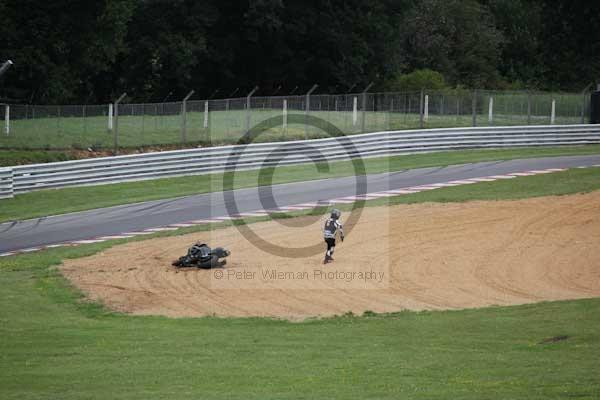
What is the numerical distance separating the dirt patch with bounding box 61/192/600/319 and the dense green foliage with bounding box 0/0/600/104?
1303 inches

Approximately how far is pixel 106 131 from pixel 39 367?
23.2 metres

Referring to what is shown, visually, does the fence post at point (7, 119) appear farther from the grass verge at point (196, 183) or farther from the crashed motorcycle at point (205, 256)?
the crashed motorcycle at point (205, 256)

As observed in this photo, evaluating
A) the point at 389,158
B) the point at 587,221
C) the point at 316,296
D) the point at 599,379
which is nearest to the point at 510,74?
the point at 389,158

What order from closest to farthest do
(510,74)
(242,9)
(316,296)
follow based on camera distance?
(316,296)
(242,9)
(510,74)

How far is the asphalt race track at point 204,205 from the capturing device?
85.0ft

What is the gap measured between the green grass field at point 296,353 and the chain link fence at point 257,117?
14993 millimetres

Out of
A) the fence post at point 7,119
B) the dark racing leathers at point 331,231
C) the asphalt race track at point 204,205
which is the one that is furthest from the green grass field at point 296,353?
the fence post at point 7,119

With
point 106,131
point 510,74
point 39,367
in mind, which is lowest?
point 39,367

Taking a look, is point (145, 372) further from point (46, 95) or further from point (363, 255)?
point (46, 95)

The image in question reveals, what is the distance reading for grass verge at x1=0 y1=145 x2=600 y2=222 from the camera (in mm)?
29281

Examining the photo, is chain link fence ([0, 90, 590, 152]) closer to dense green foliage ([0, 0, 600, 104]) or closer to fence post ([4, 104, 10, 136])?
fence post ([4, 104, 10, 136])

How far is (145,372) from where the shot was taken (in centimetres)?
1279

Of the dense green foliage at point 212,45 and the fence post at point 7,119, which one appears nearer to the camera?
the fence post at point 7,119

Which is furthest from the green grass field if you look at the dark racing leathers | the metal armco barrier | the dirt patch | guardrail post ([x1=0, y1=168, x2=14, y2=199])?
the metal armco barrier
